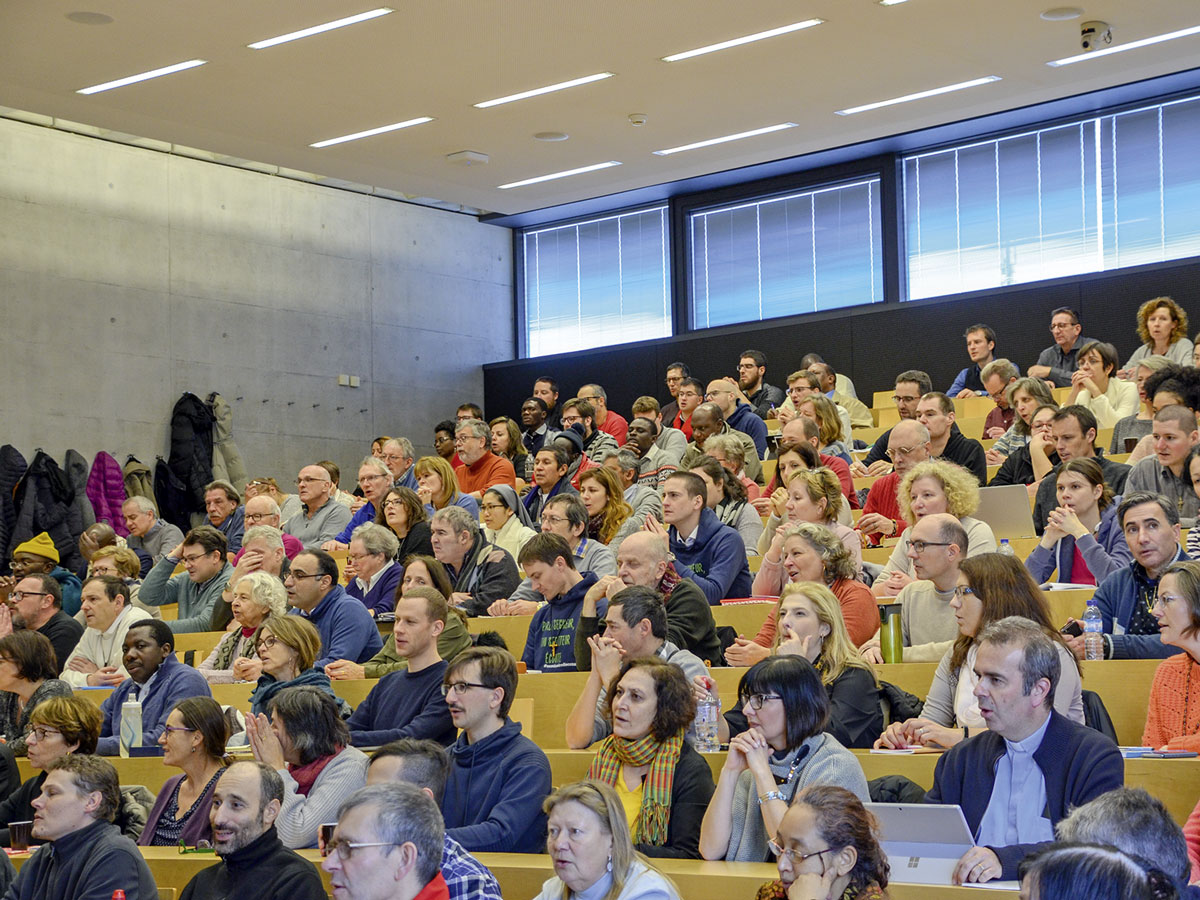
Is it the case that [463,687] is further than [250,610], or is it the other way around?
[250,610]

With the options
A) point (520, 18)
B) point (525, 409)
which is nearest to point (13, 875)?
point (520, 18)

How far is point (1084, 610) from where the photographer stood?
179 inches

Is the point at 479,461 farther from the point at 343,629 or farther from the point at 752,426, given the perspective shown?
the point at 343,629

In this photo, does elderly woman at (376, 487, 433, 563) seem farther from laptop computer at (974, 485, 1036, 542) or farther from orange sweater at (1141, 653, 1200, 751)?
orange sweater at (1141, 653, 1200, 751)

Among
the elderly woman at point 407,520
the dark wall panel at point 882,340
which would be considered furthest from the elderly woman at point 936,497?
the dark wall panel at point 882,340

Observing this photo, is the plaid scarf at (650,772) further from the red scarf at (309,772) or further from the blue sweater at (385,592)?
the blue sweater at (385,592)

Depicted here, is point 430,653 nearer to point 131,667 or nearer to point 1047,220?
point 131,667

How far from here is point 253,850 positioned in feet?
11.7

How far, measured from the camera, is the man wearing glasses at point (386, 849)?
9.15 ft

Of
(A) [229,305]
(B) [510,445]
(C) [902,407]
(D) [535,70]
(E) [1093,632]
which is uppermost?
(D) [535,70]

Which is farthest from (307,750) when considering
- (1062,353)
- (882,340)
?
(882,340)

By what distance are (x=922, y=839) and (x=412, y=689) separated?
7.01 ft

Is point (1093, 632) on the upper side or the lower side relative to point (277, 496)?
lower

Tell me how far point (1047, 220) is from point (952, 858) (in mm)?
8940
